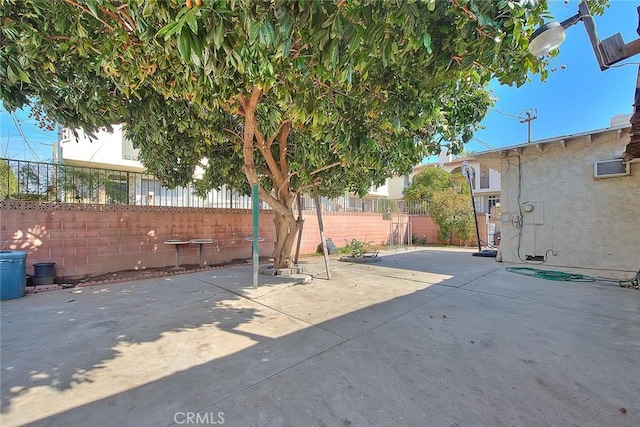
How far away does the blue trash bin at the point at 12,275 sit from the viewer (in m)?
4.48

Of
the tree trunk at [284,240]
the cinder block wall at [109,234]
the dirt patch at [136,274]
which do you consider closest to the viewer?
the cinder block wall at [109,234]

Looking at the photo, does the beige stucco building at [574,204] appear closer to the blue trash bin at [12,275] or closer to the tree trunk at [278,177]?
the tree trunk at [278,177]

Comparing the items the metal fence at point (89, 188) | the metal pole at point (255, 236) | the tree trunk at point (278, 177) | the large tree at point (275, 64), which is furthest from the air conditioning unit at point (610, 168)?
the metal fence at point (89, 188)

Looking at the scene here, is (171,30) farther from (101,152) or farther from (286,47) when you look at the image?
(101,152)

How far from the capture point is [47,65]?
10.3 ft

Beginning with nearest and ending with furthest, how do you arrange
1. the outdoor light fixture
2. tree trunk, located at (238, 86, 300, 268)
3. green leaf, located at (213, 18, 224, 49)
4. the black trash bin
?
green leaf, located at (213, 18, 224, 49), the outdoor light fixture, the black trash bin, tree trunk, located at (238, 86, 300, 268)

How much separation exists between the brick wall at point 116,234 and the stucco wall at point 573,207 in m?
7.61

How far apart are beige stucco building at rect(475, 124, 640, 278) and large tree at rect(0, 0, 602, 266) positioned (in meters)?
3.91

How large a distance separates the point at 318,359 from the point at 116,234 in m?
6.02

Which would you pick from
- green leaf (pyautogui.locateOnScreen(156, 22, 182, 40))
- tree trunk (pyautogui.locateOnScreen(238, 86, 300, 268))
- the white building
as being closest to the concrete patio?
tree trunk (pyautogui.locateOnScreen(238, 86, 300, 268))

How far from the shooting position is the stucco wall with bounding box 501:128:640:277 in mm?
6648

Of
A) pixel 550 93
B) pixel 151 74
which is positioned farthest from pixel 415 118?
pixel 550 93

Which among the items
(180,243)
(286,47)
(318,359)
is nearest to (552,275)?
(318,359)

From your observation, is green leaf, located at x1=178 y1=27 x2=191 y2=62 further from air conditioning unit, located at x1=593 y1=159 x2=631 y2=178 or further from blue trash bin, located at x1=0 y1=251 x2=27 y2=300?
air conditioning unit, located at x1=593 y1=159 x2=631 y2=178
